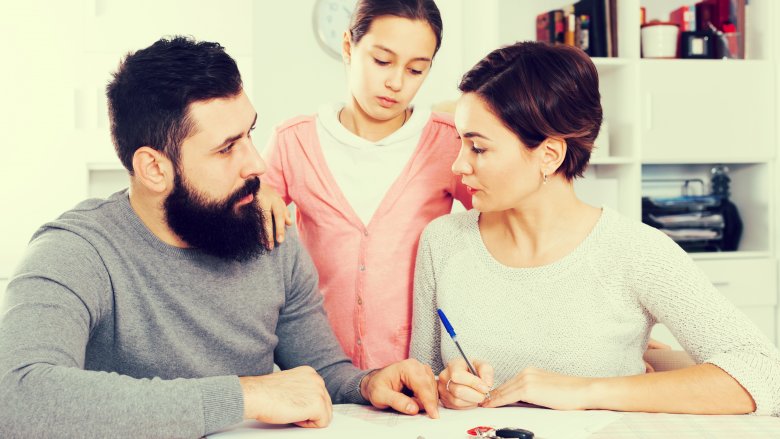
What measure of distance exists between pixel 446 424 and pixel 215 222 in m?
0.58

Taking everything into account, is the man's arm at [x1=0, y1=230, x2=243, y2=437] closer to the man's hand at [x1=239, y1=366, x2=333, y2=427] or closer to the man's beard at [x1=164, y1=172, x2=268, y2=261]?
the man's hand at [x1=239, y1=366, x2=333, y2=427]

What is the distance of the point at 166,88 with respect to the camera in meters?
1.46

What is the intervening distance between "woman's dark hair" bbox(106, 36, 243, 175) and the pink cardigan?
44 centimetres

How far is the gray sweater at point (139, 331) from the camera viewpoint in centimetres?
110

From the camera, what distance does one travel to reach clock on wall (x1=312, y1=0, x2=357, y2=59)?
3496mm

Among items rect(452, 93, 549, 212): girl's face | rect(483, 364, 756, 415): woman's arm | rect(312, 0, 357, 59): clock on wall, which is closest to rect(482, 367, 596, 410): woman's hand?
rect(483, 364, 756, 415): woman's arm

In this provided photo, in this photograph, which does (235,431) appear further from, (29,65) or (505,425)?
(29,65)

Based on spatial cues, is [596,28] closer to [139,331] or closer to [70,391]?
[139,331]

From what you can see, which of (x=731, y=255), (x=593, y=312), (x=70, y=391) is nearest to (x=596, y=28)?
(x=731, y=255)

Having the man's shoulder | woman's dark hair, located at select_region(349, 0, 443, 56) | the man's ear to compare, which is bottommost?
the man's ear

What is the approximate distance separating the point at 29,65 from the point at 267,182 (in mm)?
1485

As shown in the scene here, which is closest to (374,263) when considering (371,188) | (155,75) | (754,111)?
(371,188)

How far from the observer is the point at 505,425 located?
1.20 meters

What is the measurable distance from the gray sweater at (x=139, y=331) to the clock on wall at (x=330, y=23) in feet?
6.52
